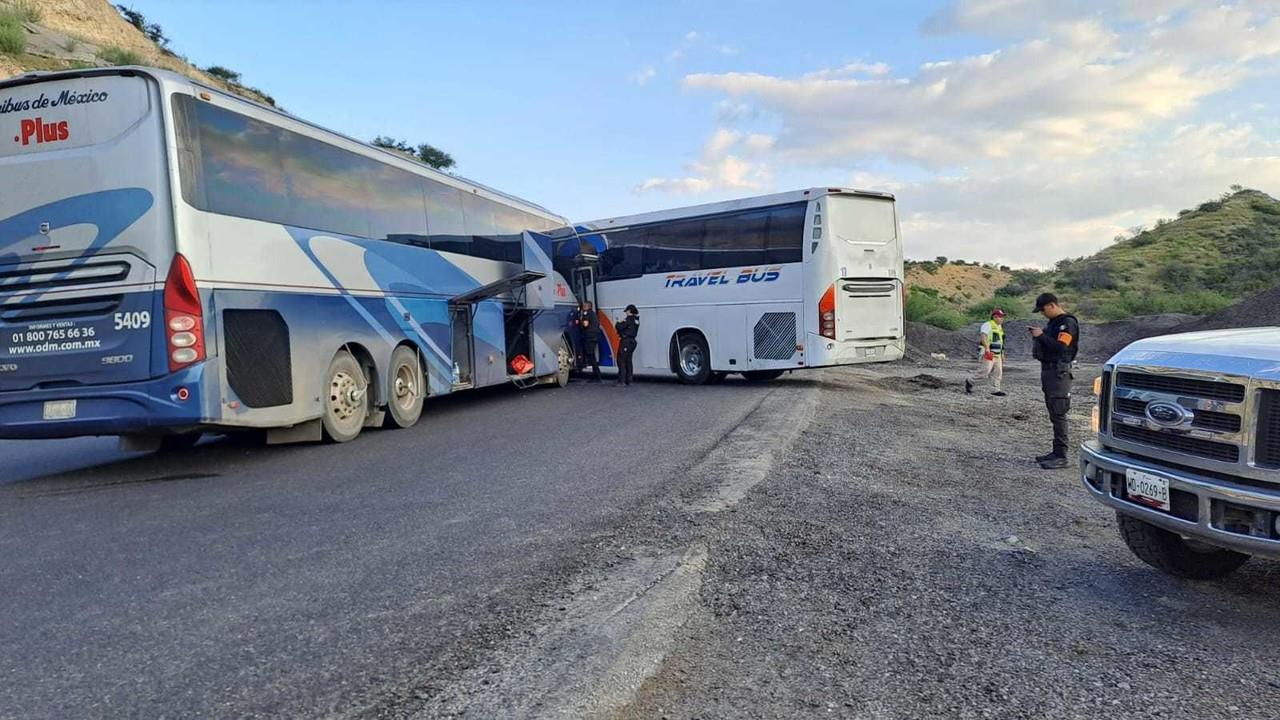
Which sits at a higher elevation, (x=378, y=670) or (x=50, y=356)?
(x=50, y=356)

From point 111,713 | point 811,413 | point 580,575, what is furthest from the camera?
point 811,413

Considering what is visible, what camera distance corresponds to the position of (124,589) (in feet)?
14.6

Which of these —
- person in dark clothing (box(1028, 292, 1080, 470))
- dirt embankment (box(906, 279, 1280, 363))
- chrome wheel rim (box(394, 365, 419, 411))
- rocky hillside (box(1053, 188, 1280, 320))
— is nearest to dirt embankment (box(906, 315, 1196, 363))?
dirt embankment (box(906, 279, 1280, 363))

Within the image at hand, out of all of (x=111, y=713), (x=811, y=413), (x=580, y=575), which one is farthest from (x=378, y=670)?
(x=811, y=413)

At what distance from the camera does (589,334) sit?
59.4 ft

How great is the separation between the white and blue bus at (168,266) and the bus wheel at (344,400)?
0.08 ft

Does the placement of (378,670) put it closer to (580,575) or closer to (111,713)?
(111,713)

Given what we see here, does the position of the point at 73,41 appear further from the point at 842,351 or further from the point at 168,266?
the point at 842,351

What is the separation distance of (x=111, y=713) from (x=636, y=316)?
14.4 meters

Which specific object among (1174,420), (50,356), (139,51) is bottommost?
(1174,420)

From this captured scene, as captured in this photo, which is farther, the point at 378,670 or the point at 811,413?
the point at 811,413

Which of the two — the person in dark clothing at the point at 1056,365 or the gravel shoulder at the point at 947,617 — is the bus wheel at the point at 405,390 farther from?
the person in dark clothing at the point at 1056,365

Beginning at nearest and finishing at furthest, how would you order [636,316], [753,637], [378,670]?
[378,670] → [753,637] → [636,316]

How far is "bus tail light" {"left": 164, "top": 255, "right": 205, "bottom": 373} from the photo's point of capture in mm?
7336
